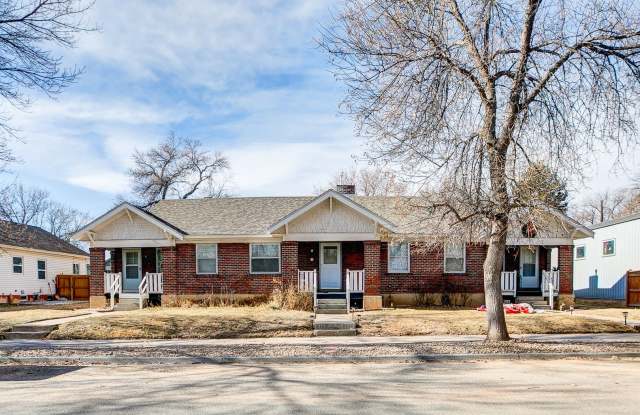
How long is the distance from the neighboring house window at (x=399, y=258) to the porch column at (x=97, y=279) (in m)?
12.0

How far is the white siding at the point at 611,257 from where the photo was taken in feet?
86.9

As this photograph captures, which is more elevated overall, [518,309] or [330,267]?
[330,267]

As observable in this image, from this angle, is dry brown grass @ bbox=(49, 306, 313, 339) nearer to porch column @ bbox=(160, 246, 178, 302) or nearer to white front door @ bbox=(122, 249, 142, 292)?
porch column @ bbox=(160, 246, 178, 302)

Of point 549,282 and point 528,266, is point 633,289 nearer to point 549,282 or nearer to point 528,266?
point 528,266

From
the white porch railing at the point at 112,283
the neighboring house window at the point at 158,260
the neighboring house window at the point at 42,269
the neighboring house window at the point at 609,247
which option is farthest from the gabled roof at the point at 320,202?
the neighboring house window at the point at 42,269

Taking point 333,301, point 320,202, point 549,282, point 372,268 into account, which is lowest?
point 333,301

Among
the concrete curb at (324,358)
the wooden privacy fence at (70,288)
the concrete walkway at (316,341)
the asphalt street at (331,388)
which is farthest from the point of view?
the wooden privacy fence at (70,288)

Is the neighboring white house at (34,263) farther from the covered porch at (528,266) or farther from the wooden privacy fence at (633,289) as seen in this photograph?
the wooden privacy fence at (633,289)

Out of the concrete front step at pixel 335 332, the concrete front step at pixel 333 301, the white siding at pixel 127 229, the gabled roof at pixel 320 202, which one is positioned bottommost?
the concrete front step at pixel 335 332

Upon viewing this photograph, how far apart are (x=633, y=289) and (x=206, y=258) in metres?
18.8

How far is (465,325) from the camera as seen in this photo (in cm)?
1550

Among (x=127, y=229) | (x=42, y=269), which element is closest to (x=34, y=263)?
(x=42, y=269)

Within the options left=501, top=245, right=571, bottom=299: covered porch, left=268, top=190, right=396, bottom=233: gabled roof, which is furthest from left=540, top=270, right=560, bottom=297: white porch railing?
left=268, top=190, right=396, bottom=233: gabled roof

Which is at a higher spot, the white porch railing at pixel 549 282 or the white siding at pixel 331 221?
the white siding at pixel 331 221
